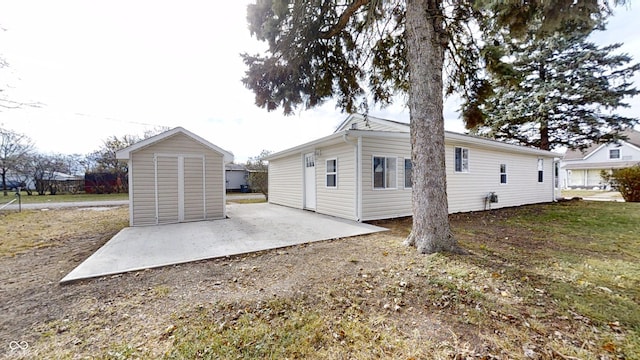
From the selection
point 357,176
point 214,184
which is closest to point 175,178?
point 214,184

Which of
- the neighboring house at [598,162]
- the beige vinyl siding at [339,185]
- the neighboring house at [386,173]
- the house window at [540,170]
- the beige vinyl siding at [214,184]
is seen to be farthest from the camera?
the neighboring house at [598,162]

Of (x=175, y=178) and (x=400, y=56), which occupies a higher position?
(x=400, y=56)

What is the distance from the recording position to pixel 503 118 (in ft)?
53.7

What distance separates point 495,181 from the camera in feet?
35.6

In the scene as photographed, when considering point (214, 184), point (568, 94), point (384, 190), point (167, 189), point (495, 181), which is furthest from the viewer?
point (568, 94)

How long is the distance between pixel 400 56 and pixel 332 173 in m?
4.11

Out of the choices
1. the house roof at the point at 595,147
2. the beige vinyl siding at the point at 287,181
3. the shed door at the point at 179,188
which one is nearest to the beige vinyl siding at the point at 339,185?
the beige vinyl siding at the point at 287,181

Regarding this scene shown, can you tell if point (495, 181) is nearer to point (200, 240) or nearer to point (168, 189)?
point (200, 240)

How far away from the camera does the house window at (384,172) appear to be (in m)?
7.94

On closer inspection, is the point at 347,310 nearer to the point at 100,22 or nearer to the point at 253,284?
the point at 253,284

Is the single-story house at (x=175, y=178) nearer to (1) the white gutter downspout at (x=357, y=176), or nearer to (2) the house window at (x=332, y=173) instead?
(2) the house window at (x=332, y=173)

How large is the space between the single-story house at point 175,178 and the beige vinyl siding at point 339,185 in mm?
3318

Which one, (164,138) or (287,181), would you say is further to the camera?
(287,181)

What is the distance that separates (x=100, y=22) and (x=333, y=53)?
22.1 feet
